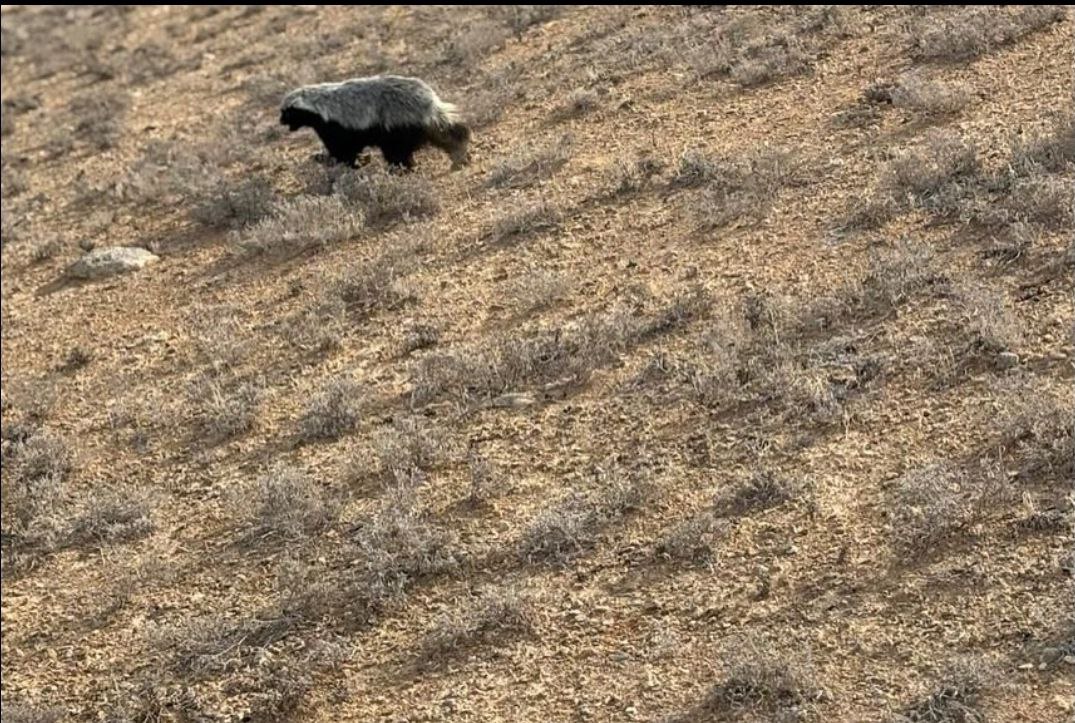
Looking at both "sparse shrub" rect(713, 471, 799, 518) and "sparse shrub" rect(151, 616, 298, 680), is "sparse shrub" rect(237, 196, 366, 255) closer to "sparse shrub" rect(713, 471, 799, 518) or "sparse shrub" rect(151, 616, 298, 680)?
"sparse shrub" rect(151, 616, 298, 680)

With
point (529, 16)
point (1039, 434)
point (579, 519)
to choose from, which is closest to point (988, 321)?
point (1039, 434)

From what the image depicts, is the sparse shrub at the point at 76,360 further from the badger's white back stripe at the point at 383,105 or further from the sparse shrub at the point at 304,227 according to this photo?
the badger's white back stripe at the point at 383,105

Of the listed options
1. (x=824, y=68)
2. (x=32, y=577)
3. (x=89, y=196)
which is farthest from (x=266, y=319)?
(x=824, y=68)

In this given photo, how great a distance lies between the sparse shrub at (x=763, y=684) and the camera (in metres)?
5.22

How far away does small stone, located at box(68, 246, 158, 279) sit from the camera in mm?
11188

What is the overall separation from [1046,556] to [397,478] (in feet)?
12.0

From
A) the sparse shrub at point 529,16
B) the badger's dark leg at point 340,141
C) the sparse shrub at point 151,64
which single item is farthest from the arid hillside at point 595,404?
the sparse shrub at point 151,64

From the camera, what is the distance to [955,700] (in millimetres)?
4969

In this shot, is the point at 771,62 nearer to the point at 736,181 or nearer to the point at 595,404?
the point at 736,181

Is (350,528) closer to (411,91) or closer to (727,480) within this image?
(727,480)

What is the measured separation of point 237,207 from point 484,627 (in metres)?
6.68

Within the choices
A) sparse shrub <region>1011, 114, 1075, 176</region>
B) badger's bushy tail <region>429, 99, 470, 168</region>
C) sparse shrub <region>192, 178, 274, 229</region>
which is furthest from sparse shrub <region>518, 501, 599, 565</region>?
sparse shrub <region>192, 178, 274, 229</region>

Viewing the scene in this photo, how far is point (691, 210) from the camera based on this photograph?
30.9ft

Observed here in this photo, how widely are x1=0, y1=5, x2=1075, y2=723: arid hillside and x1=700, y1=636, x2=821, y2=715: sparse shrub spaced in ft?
0.06
